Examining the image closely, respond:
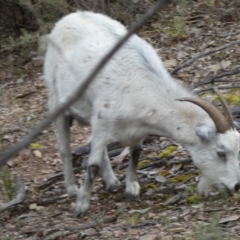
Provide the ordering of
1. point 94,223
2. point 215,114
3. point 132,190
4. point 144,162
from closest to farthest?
1. point 215,114
2. point 94,223
3. point 132,190
4. point 144,162

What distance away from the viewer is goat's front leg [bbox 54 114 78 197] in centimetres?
643

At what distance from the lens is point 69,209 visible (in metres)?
6.02

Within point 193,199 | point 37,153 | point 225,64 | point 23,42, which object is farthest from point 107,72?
point 23,42

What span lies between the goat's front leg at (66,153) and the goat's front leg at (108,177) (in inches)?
12.0

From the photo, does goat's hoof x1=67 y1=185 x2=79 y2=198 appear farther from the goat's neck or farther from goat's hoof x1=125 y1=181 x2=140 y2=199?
the goat's neck

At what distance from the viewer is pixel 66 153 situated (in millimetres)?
6559

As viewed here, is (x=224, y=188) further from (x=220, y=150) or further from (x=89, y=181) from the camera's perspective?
(x=89, y=181)

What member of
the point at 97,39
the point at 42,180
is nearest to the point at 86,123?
the point at 97,39

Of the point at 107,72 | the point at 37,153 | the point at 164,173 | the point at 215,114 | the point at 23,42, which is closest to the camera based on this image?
the point at 215,114

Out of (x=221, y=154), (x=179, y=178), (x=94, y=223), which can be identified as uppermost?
(x=221, y=154)

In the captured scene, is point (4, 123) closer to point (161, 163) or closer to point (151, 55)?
point (161, 163)

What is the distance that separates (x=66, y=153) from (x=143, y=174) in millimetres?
784

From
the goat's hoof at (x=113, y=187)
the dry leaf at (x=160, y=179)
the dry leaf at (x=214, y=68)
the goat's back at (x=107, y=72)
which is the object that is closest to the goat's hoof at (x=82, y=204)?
the goat's hoof at (x=113, y=187)

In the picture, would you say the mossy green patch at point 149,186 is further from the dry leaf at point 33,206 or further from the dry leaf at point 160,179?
the dry leaf at point 33,206
